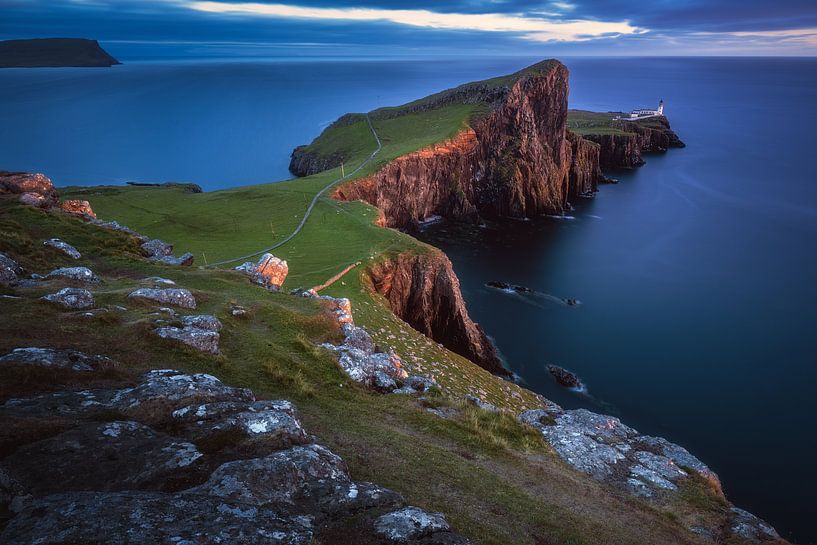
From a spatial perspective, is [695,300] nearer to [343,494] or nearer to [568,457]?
[568,457]

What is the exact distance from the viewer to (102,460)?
1052cm

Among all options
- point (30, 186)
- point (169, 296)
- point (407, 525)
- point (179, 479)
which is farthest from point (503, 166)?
point (179, 479)

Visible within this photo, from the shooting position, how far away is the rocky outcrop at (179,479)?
839cm

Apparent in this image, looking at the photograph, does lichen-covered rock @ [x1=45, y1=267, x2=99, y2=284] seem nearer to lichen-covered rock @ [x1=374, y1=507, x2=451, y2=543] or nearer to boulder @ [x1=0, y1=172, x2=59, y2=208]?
boulder @ [x1=0, y1=172, x2=59, y2=208]

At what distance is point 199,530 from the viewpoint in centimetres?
854

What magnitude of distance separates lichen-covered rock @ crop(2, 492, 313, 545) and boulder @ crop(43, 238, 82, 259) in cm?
2917

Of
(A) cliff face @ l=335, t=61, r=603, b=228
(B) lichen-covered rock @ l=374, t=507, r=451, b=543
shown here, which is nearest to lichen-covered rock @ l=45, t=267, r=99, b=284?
(B) lichen-covered rock @ l=374, t=507, r=451, b=543

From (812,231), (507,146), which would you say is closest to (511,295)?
(507,146)

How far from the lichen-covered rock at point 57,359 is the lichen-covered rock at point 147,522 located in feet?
22.6

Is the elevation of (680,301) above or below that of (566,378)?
above

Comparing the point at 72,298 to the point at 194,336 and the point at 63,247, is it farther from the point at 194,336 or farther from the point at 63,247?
the point at 63,247

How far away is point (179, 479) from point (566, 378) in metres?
47.7

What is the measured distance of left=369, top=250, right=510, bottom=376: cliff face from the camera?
53688mm

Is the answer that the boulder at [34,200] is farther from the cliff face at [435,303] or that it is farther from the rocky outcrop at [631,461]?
the rocky outcrop at [631,461]
